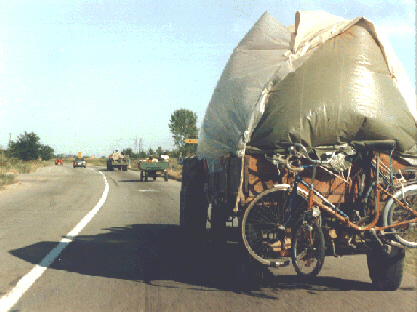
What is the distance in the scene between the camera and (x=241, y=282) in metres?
5.46

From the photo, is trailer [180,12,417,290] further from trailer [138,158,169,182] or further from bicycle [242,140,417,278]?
trailer [138,158,169,182]

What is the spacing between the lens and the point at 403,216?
16.9 ft

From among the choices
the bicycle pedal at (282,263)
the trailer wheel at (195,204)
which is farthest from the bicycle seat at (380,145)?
the trailer wheel at (195,204)

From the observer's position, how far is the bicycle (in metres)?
5.04

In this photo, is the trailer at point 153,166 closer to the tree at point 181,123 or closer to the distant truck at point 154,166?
the distant truck at point 154,166

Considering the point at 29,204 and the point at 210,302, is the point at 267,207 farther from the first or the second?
the point at 29,204

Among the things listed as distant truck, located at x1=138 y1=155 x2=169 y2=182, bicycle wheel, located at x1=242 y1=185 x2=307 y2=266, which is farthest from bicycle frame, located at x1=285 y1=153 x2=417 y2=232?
distant truck, located at x1=138 y1=155 x2=169 y2=182

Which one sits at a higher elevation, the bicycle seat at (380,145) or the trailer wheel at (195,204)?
the bicycle seat at (380,145)

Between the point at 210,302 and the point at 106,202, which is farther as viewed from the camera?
the point at 106,202

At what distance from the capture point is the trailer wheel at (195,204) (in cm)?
826

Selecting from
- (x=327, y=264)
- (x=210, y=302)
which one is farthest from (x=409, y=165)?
(x=210, y=302)

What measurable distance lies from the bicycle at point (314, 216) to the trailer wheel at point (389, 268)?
0.37 metres

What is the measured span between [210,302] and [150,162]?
87.3ft

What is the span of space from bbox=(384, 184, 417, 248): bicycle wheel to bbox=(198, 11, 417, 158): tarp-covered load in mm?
553
